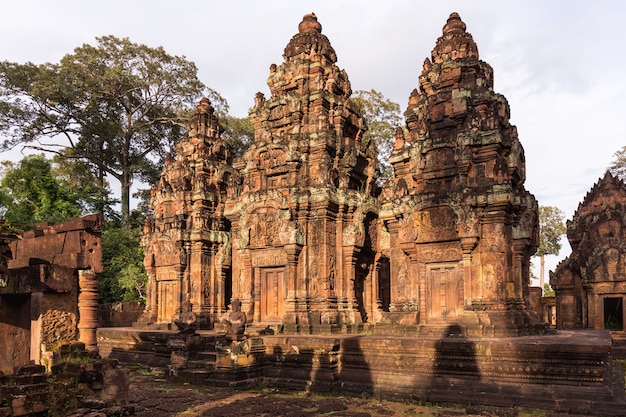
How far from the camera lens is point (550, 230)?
3981 cm

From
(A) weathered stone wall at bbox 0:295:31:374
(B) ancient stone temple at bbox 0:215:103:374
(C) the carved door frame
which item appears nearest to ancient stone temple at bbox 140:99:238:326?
(C) the carved door frame

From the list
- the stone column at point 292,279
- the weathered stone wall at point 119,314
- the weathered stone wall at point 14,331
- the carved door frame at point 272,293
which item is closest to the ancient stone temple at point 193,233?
the carved door frame at point 272,293

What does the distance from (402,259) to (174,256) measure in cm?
870

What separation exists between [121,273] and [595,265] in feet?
64.1

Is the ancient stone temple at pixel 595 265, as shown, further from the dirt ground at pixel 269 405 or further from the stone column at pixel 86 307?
the stone column at pixel 86 307

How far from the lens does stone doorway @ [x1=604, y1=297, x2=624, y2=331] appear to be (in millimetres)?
20550

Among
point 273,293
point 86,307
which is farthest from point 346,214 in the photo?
point 86,307

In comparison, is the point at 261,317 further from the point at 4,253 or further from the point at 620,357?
the point at 620,357

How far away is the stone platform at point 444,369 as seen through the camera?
340 inches

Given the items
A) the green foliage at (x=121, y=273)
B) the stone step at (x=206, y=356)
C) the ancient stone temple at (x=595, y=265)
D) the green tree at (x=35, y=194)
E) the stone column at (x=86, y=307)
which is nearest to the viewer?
the stone column at (x=86, y=307)

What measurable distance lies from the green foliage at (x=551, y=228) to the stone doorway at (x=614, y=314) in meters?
17.7

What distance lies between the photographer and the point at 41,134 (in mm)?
29812

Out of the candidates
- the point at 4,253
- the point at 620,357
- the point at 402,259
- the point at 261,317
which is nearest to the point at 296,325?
the point at 261,317

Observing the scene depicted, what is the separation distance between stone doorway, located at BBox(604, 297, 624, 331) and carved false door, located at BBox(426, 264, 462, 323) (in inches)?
448
